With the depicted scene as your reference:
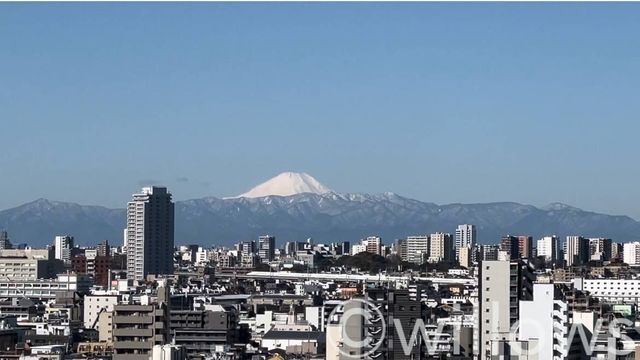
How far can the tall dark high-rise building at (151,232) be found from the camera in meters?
78.2

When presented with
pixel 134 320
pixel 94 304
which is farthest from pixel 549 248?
pixel 134 320

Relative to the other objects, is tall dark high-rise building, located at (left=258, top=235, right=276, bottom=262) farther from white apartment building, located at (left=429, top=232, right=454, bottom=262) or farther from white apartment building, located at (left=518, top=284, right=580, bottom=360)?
white apartment building, located at (left=518, top=284, right=580, bottom=360)

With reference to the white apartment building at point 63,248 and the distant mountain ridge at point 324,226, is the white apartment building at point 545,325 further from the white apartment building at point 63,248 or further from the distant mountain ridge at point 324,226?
the distant mountain ridge at point 324,226

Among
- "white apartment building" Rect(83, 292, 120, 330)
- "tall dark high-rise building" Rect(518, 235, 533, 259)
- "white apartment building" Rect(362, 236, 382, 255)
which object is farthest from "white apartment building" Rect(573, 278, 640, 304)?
"white apartment building" Rect(362, 236, 382, 255)

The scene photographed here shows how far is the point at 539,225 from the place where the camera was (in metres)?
178

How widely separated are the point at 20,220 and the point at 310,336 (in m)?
152

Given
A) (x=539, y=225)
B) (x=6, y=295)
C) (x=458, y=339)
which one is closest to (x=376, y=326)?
(x=458, y=339)

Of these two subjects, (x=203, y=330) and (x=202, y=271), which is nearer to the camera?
(x=203, y=330)

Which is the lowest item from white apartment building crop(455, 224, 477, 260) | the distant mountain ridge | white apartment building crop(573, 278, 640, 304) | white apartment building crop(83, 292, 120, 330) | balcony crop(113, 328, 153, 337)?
balcony crop(113, 328, 153, 337)

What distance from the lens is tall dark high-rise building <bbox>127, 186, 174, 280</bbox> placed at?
257ft

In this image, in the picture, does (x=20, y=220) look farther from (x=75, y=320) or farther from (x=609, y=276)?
(x=75, y=320)

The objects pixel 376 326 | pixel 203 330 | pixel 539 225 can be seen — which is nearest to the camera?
pixel 376 326

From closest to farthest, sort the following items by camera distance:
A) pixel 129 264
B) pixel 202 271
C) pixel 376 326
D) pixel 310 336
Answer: pixel 376 326, pixel 310 336, pixel 129 264, pixel 202 271

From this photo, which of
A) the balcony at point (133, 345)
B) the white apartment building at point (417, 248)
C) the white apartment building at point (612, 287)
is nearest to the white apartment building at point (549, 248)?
the white apartment building at point (417, 248)
